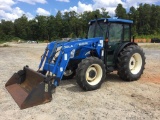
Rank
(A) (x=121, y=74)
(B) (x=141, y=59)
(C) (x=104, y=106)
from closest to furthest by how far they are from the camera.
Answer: (C) (x=104, y=106), (A) (x=121, y=74), (B) (x=141, y=59)

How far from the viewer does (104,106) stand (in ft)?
19.5

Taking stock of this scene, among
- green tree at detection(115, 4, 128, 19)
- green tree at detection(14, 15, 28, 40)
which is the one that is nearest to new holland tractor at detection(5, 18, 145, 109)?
green tree at detection(115, 4, 128, 19)

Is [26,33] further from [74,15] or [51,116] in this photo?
[51,116]

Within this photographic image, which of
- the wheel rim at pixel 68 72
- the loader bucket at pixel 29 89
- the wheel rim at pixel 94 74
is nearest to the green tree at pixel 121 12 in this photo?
the wheel rim at pixel 68 72

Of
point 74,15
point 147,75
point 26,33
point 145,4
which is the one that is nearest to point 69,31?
point 74,15

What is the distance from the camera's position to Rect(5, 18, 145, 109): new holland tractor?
21.7 ft

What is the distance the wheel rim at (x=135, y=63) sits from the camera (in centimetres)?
882

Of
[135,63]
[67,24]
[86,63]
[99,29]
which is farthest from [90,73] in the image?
[67,24]

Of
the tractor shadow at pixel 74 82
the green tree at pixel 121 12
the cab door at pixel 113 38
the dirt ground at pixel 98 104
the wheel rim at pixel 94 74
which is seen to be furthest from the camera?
the green tree at pixel 121 12

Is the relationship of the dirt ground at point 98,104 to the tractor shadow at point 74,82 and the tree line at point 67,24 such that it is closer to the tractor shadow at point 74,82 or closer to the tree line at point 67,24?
the tractor shadow at point 74,82

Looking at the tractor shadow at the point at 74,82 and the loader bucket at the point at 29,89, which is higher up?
the loader bucket at the point at 29,89

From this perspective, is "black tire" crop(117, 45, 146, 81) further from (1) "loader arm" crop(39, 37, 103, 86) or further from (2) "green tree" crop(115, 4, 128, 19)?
(2) "green tree" crop(115, 4, 128, 19)

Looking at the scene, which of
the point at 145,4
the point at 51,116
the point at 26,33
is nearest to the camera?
the point at 51,116

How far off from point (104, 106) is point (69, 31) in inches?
3420
